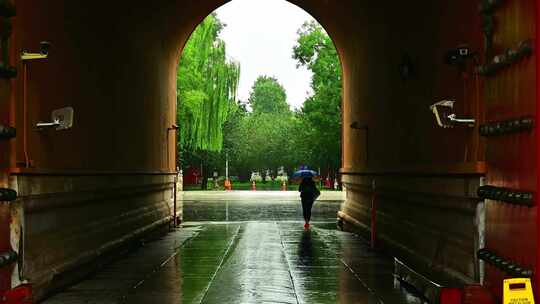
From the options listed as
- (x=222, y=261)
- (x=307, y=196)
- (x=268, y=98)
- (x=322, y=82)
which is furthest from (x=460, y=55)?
(x=268, y=98)

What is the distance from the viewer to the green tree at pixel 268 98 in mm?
121062

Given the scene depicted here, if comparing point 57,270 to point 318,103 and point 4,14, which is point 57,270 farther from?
point 318,103

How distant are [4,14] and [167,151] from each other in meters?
11.1

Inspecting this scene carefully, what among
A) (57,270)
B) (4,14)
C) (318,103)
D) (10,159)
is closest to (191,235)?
(57,270)

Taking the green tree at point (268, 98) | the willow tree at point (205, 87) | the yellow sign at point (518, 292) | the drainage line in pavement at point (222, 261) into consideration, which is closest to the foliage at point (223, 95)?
the willow tree at point (205, 87)

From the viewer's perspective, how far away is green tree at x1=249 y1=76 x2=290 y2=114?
121 metres

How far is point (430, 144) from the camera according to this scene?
870 cm

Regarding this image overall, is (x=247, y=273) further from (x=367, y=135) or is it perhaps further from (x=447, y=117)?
(x=367, y=135)

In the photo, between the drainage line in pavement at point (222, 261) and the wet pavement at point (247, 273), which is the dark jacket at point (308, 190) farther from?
the wet pavement at point (247, 273)

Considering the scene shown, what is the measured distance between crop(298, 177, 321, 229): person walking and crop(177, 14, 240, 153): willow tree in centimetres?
1943

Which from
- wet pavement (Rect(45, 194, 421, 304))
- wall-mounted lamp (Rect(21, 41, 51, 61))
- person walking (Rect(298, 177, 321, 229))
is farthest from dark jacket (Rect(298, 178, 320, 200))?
wall-mounted lamp (Rect(21, 41, 51, 61))

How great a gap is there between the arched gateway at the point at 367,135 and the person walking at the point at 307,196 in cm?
189

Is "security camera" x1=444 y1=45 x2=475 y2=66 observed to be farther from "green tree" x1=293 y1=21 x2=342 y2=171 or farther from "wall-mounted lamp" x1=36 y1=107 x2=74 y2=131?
"green tree" x1=293 y1=21 x2=342 y2=171

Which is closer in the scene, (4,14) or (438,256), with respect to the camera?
(4,14)
